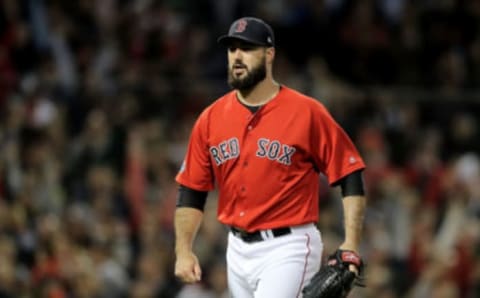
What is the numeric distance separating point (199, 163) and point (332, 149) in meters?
0.79

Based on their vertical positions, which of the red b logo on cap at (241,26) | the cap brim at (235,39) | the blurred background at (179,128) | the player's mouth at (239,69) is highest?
the red b logo on cap at (241,26)

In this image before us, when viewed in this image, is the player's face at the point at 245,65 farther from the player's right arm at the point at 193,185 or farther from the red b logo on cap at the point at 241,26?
the player's right arm at the point at 193,185

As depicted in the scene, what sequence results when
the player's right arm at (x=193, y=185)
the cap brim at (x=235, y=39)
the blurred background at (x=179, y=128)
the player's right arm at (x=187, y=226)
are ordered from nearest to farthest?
the cap brim at (x=235, y=39) → the player's right arm at (x=187, y=226) → the player's right arm at (x=193, y=185) → the blurred background at (x=179, y=128)

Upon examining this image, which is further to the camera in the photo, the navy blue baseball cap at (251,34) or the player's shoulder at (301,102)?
the player's shoulder at (301,102)

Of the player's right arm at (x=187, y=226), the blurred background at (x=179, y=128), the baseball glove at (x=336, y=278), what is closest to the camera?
the baseball glove at (x=336, y=278)

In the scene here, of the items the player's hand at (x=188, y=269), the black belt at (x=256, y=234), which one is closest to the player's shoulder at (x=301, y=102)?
the black belt at (x=256, y=234)

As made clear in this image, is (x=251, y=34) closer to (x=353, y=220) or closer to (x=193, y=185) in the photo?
(x=193, y=185)

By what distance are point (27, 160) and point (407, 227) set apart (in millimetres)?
3879

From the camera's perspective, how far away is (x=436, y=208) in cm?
1423

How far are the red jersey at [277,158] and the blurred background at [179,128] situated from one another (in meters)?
5.20

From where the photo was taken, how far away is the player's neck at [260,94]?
7809 mm

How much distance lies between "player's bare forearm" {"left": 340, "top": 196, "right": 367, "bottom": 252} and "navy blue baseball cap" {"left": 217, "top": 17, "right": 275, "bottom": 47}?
37.8 inches

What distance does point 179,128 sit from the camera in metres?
15.0

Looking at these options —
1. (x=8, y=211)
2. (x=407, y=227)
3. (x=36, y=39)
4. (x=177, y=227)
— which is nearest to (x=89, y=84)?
(x=36, y=39)
